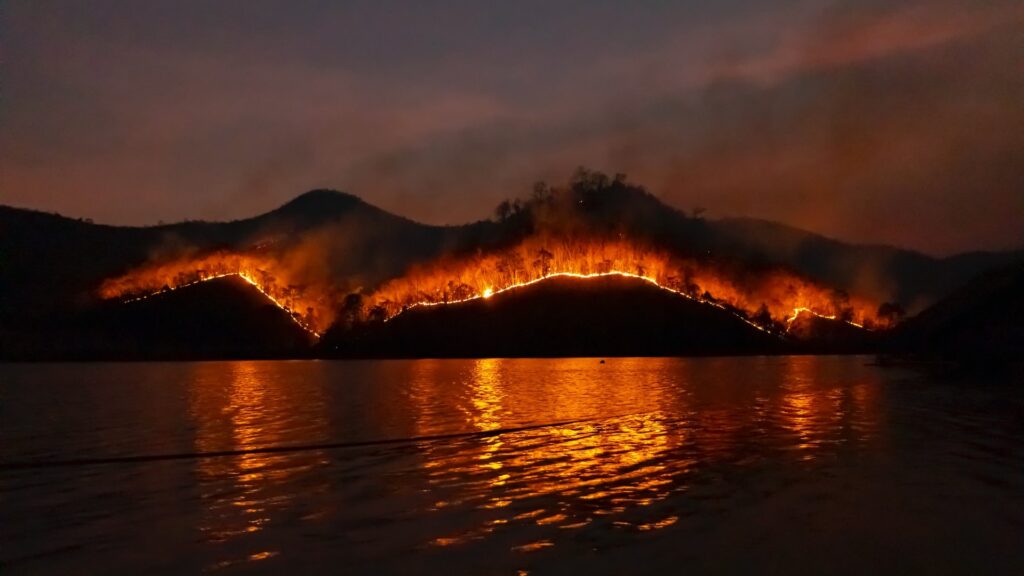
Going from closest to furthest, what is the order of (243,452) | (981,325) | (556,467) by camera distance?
(556,467), (243,452), (981,325)

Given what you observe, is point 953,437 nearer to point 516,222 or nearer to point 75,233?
point 516,222

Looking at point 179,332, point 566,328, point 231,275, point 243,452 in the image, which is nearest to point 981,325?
point 243,452

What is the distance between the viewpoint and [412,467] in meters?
16.8

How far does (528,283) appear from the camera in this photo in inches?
5300

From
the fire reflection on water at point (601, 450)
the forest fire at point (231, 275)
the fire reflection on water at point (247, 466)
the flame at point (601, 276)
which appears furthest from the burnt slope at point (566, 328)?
the fire reflection on water at point (247, 466)

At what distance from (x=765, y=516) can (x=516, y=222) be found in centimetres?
13959

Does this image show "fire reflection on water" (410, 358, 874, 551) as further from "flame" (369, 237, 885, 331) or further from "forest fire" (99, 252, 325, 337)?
"forest fire" (99, 252, 325, 337)

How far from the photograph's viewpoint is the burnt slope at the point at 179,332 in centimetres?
12219

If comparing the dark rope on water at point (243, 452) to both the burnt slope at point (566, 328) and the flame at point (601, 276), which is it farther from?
the flame at point (601, 276)

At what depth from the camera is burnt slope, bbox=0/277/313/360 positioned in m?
122

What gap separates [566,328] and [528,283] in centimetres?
1457

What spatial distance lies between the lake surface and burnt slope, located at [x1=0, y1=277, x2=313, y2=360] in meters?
101

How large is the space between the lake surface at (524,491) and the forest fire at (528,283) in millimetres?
106378

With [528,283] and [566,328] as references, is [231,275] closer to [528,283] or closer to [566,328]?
[528,283]
